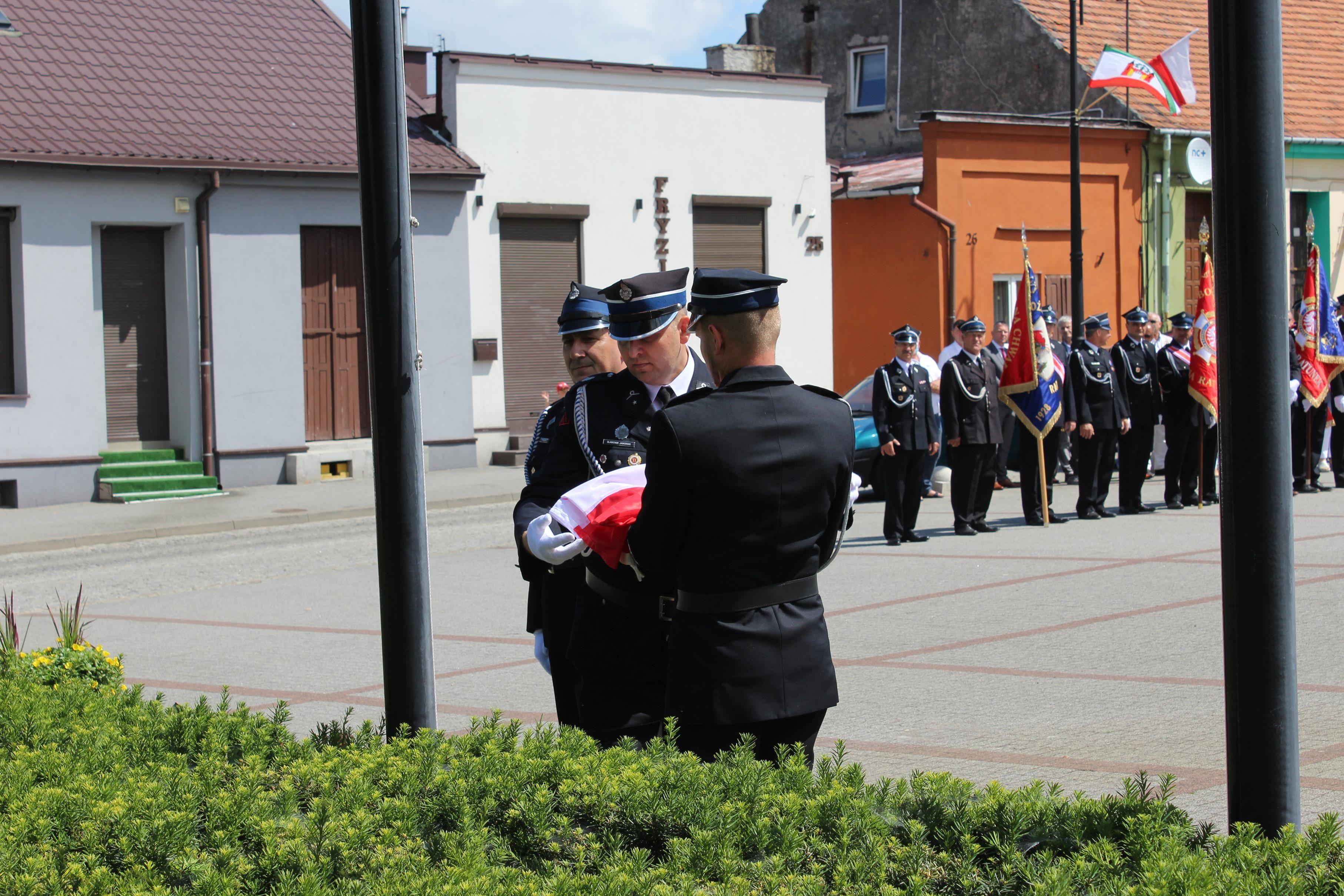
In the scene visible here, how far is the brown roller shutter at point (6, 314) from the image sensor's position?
1936 cm

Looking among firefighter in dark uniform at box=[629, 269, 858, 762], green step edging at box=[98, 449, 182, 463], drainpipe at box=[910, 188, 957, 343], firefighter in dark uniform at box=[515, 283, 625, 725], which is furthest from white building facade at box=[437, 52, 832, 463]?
firefighter in dark uniform at box=[629, 269, 858, 762]

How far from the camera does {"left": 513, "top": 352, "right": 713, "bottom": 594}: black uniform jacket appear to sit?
4754 millimetres

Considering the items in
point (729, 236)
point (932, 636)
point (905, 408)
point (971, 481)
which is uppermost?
point (729, 236)

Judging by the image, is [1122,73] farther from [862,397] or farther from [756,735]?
[756,735]

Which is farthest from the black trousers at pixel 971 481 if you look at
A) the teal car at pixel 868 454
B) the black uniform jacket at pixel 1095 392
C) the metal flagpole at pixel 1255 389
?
the metal flagpole at pixel 1255 389

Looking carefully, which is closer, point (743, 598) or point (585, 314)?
point (743, 598)

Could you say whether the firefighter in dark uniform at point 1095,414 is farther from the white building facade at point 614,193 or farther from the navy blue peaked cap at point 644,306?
the navy blue peaked cap at point 644,306

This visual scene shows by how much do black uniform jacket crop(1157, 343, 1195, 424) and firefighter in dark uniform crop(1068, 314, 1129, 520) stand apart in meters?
0.80

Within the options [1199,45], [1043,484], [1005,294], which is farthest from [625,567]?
[1199,45]

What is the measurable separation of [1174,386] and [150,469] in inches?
494

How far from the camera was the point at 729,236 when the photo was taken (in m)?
26.0

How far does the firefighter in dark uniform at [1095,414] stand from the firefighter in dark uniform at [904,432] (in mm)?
1880

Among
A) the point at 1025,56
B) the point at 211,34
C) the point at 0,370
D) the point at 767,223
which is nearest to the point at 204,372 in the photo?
the point at 0,370

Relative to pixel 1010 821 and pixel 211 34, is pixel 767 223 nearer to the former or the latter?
pixel 211 34
